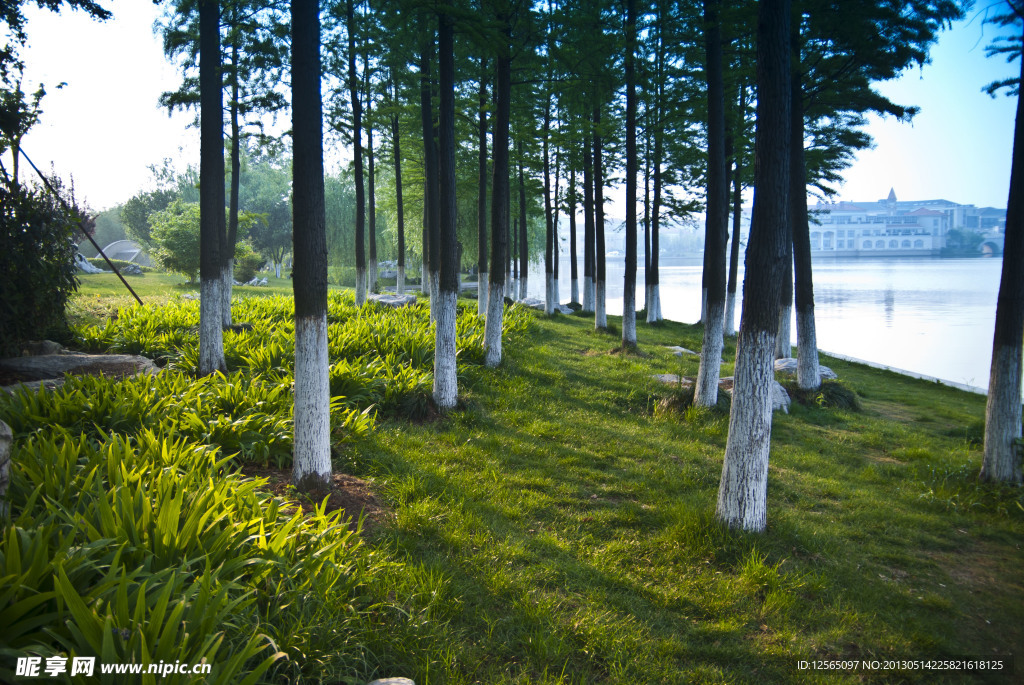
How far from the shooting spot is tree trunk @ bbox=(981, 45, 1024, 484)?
6254 millimetres

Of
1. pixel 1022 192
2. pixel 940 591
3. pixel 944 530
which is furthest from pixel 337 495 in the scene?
pixel 1022 192

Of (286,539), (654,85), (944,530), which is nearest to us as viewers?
(286,539)

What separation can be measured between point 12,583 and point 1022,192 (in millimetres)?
9101

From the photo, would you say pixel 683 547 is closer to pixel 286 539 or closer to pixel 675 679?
pixel 675 679

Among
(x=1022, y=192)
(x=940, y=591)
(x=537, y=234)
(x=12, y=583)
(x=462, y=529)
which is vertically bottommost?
(x=940, y=591)

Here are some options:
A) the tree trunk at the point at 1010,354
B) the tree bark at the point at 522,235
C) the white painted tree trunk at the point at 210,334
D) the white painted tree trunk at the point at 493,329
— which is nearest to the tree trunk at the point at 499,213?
the white painted tree trunk at the point at 493,329

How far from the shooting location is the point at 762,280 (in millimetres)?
4758

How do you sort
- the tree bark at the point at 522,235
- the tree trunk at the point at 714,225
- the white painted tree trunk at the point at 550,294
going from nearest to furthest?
the tree trunk at the point at 714,225 → the white painted tree trunk at the point at 550,294 → the tree bark at the point at 522,235

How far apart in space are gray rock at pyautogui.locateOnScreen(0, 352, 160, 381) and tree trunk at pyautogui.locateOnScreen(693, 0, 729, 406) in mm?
8066

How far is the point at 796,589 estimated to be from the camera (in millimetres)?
4035

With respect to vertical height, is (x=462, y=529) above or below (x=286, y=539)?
below

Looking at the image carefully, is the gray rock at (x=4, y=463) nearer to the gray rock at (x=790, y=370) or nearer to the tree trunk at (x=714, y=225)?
the tree trunk at (x=714, y=225)

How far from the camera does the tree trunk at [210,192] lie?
8.59 metres

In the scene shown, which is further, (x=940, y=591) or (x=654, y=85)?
(x=654, y=85)
